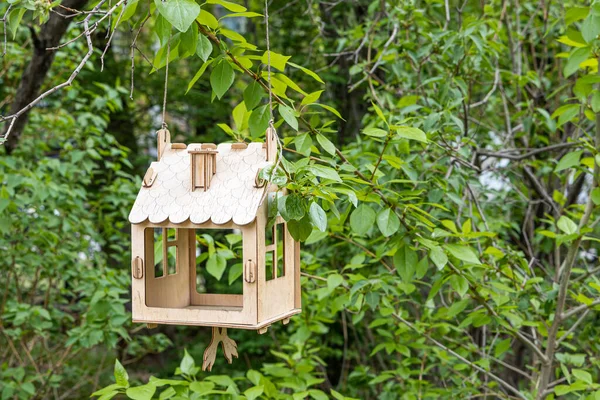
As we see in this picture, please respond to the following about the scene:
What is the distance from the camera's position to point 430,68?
3.95 meters

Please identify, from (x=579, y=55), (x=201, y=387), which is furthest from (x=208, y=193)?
(x=579, y=55)

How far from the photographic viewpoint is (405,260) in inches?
80.1

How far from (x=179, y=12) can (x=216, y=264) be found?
1148 millimetres

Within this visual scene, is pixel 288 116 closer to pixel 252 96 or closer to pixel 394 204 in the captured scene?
pixel 252 96

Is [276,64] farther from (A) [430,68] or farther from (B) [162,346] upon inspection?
(B) [162,346]

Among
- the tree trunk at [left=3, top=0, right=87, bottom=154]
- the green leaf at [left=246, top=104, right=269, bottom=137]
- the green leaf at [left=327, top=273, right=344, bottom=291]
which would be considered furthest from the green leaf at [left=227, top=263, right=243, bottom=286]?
the tree trunk at [left=3, top=0, right=87, bottom=154]

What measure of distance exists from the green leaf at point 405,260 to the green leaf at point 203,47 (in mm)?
831

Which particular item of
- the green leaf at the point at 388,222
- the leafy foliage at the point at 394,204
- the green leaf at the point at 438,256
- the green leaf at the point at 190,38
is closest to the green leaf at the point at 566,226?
the leafy foliage at the point at 394,204

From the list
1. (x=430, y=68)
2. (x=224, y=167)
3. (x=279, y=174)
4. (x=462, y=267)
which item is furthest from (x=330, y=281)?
(x=430, y=68)

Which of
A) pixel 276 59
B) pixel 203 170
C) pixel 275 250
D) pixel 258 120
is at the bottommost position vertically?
pixel 275 250

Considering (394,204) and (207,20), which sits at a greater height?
(207,20)

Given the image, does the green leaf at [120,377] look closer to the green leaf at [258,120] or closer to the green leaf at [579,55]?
the green leaf at [258,120]

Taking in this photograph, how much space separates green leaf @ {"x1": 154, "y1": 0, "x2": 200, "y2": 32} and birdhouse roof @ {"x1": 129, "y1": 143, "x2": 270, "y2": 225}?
18.7 inches

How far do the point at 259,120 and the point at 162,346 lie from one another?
11.7 ft
